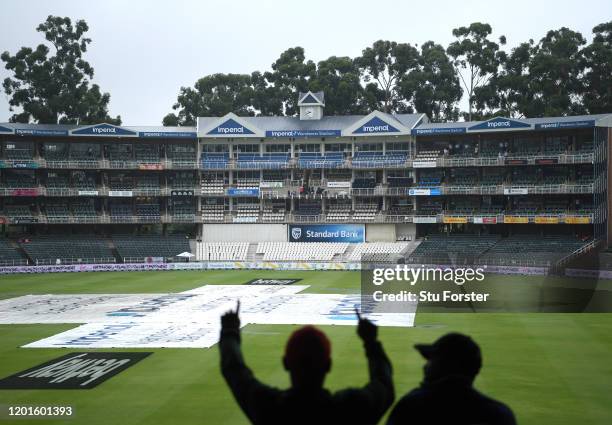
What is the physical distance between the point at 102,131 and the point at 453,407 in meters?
75.9

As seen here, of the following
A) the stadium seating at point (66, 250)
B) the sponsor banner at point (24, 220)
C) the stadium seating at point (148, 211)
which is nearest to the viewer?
the stadium seating at point (66, 250)

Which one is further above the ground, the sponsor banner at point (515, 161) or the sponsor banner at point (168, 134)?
the sponsor banner at point (168, 134)

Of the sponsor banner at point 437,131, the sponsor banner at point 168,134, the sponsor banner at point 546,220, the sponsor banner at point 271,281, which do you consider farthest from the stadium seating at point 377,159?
the sponsor banner at point 271,281

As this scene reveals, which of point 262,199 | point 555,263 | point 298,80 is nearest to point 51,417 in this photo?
point 555,263

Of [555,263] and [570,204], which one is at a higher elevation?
[570,204]

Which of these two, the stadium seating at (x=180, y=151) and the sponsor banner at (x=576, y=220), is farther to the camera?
the stadium seating at (x=180, y=151)

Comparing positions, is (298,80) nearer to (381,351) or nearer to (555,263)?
(555,263)

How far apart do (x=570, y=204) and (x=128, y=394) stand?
60593mm

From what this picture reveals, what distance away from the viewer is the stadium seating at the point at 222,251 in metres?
73.8

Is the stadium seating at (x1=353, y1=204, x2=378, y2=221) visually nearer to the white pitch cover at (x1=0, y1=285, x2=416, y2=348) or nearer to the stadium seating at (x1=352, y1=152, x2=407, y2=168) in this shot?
the stadium seating at (x1=352, y1=152, x2=407, y2=168)

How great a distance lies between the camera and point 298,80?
10569 cm

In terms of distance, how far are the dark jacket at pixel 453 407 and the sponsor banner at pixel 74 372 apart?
692 inches

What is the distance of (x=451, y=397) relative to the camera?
473cm

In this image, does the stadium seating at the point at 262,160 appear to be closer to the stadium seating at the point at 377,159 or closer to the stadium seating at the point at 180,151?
the stadium seating at the point at 180,151
